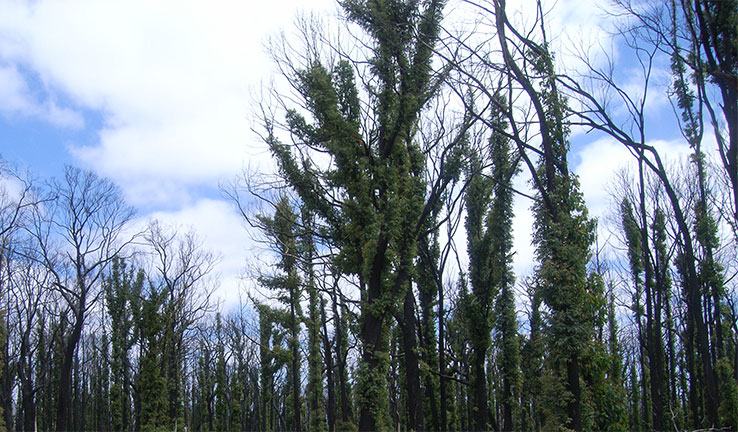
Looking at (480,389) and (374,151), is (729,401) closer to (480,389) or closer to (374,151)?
(480,389)

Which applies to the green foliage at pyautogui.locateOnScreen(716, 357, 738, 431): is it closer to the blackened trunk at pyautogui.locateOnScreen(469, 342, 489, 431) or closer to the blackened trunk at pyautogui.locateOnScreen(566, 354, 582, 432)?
the blackened trunk at pyautogui.locateOnScreen(469, 342, 489, 431)

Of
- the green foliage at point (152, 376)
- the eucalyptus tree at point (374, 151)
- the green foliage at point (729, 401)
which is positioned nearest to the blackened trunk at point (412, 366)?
the eucalyptus tree at point (374, 151)

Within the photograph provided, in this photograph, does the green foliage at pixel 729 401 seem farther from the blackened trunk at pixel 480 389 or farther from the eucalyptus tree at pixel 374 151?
the eucalyptus tree at pixel 374 151

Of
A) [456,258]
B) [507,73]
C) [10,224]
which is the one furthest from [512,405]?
[10,224]

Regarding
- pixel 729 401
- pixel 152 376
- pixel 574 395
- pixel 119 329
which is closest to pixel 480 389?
pixel 574 395

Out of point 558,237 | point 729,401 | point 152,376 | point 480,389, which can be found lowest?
point 729,401

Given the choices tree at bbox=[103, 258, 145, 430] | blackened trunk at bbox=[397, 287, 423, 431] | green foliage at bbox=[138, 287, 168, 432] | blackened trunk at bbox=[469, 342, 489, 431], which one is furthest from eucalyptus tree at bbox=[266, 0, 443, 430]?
tree at bbox=[103, 258, 145, 430]

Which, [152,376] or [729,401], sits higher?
[152,376]

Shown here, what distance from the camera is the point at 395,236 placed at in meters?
14.6

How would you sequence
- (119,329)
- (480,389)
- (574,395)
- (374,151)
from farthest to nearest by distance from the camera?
(119,329) < (480,389) < (374,151) < (574,395)

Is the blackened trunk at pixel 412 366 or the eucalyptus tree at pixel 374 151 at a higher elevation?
the eucalyptus tree at pixel 374 151

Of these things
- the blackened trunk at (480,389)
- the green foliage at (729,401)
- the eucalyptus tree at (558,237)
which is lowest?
the green foliage at (729,401)

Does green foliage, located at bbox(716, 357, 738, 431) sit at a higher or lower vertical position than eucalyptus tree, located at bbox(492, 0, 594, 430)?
lower

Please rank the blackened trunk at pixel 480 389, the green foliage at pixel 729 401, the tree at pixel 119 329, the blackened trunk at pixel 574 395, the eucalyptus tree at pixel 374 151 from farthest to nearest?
the tree at pixel 119 329 → the green foliage at pixel 729 401 → the blackened trunk at pixel 480 389 → the eucalyptus tree at pixel 374 151 → the blackened trunk at pixel 574 395
